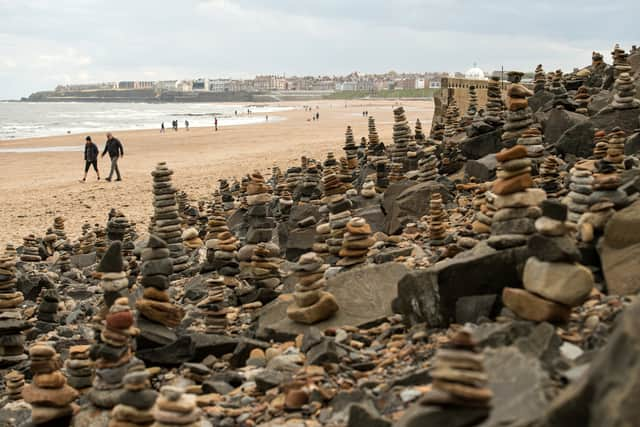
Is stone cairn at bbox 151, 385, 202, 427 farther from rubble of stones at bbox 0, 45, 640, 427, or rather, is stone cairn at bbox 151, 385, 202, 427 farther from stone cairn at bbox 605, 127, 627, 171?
stone cairn at bbox 605, 127, 627, 171

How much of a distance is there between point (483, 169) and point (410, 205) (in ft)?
6.06

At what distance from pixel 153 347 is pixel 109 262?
1.12 m

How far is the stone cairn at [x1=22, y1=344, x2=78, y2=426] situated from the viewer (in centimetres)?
626

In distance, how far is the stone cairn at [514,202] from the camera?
19.9ft

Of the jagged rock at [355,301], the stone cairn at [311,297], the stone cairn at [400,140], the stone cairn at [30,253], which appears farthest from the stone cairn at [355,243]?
the stone cairn at [30,253]

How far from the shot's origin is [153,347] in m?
7.36

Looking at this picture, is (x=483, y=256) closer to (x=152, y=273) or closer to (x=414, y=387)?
(x=414, y=387)

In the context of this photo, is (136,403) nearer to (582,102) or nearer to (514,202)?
(514,202)

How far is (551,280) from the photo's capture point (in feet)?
16.7

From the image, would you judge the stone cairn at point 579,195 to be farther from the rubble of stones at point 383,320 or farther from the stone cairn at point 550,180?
the stone cairn at point 550,180

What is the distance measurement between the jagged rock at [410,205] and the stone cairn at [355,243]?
256 centimetres

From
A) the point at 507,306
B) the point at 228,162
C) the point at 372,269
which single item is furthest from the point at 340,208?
the point at 228,162

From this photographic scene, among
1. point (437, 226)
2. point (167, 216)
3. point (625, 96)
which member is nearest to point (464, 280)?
point (437, 226)

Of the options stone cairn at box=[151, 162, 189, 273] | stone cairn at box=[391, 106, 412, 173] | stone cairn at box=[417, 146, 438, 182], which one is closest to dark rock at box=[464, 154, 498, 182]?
stone cairn at box=[417, 146, 438, 182]
